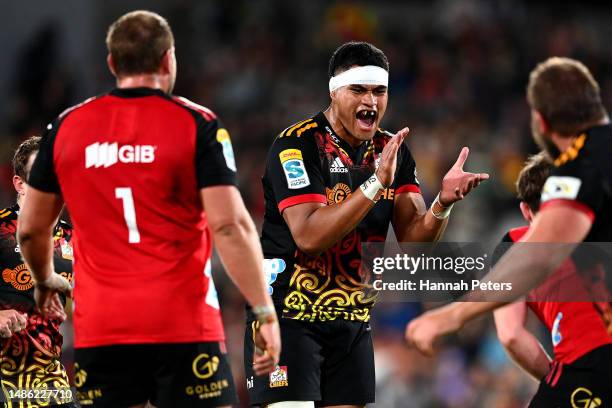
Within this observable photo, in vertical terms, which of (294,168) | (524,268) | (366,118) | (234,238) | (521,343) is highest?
(366,118)

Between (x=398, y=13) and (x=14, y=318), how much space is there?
14.5 metres

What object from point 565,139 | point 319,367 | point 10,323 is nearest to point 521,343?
point 319,367

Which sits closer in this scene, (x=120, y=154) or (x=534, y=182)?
(x=120, y=154)

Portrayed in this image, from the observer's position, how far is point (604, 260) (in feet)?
17.1

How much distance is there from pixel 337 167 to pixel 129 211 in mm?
2000

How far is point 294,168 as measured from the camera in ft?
21.5

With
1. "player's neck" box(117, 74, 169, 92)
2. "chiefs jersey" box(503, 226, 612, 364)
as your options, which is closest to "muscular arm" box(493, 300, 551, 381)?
"chiefs jersey" box(503, 226, 612, 364)

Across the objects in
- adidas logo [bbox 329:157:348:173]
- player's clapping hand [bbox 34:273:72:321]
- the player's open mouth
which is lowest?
player's clapping hand [bbox 34:273:72:321]

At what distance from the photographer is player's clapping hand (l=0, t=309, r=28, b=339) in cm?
632

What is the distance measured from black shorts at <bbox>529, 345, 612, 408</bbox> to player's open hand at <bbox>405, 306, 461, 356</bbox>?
947 mm

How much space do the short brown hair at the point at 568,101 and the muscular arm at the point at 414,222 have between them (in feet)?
5.97

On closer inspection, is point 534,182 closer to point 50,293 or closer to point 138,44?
point 138,44

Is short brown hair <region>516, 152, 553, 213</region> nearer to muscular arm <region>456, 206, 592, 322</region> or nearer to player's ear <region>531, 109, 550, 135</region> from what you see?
player's ear <region>531, 109, 550, 135</region>

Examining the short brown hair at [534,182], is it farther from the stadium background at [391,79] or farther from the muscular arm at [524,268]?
the stadium background at [391,79]
